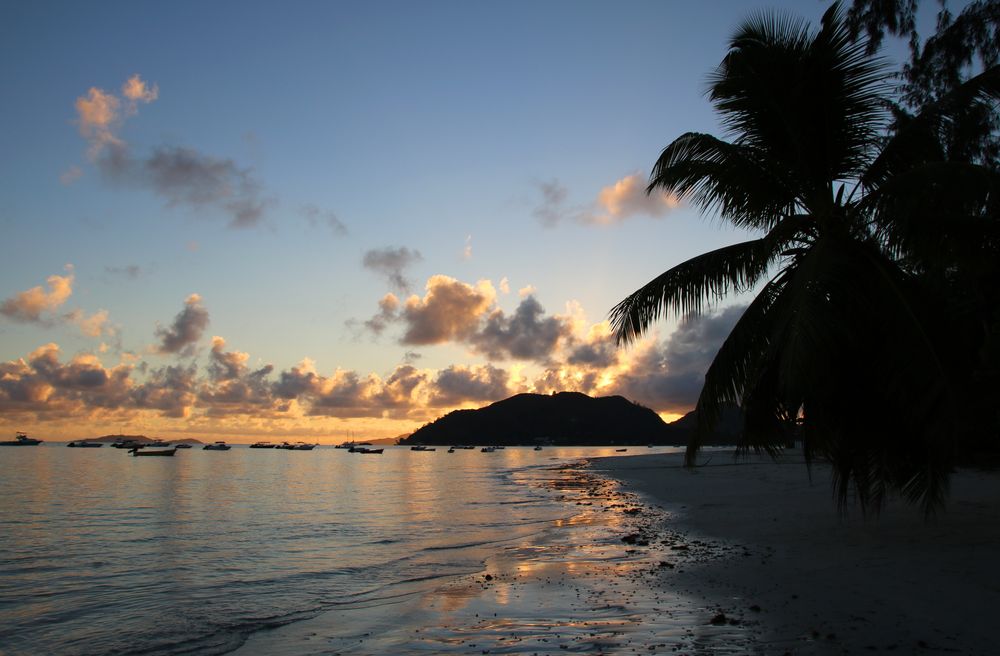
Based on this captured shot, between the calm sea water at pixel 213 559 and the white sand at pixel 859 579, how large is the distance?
19.7 feet

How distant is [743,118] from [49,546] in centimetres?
2190

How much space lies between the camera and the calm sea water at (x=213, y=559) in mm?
10445

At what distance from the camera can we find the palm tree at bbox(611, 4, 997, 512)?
29.4 feet

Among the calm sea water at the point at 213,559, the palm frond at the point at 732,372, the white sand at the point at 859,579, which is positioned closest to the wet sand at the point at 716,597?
the white sand at the point at 859,579

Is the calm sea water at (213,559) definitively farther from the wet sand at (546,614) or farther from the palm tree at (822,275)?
the palm tree at (822,275)

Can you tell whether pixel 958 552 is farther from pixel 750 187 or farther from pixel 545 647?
pixel 545 647

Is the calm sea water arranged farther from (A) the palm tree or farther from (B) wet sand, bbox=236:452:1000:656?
(A) the palm tree

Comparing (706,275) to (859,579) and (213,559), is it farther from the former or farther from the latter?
(213,559)

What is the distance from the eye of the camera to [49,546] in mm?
19562

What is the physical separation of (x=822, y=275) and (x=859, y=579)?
14.5 feet

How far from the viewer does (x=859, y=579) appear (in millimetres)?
9445

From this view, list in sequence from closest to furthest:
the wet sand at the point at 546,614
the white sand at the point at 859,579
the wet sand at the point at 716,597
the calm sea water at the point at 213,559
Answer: the white sand at the point at 859,579
the wet sand at the point at 716,597
the wet sand at the point at 546,614
the calm sea water at the point at 213,559

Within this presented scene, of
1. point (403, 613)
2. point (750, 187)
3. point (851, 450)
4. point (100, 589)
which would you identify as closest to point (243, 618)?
point (403, 613)

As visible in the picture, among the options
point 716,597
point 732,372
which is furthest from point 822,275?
point 716,597
